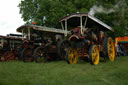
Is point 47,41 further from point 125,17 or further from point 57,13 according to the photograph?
point 125,17

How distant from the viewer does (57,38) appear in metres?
9.15

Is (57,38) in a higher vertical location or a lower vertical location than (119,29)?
lower

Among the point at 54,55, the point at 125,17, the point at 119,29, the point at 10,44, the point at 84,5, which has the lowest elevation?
the point at 54,55

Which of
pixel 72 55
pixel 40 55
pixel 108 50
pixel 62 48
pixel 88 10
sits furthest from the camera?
pixel 88 10

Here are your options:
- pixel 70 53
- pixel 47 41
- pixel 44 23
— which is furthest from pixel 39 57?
pixel 44 23

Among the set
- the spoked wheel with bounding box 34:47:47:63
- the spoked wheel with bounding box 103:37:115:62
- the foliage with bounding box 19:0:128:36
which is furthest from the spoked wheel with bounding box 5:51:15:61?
the spoked wheel with bounding box 103:37:115:62

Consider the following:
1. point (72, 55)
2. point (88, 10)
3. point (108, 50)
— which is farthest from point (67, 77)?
point (88, 10)

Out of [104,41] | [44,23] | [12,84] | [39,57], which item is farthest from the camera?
[44,23]

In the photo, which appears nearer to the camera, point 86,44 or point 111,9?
point 86,44

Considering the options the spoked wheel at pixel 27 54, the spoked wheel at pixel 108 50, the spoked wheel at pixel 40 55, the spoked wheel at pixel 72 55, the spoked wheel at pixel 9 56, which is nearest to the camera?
the spoked wheel at pixel 72 55

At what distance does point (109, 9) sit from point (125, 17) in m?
1.50

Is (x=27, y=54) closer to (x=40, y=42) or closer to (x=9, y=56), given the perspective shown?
(x=40, y=42)

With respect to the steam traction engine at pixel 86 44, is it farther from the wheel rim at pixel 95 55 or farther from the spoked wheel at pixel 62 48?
the spoked wheel at pixel 62 48

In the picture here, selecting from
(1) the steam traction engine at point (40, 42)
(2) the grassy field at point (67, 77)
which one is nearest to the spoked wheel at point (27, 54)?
(1) the steam traction engine at point (40, 42)
